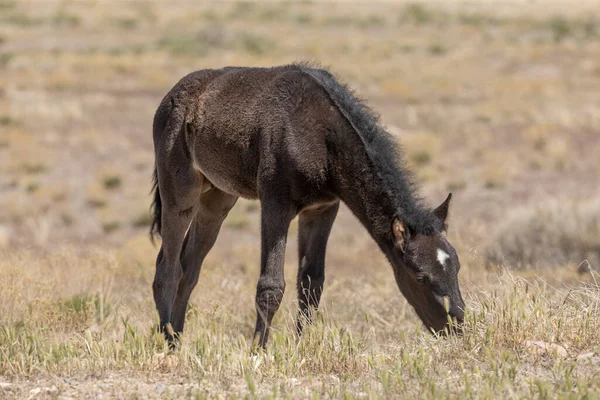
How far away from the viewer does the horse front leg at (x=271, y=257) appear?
6738 mm

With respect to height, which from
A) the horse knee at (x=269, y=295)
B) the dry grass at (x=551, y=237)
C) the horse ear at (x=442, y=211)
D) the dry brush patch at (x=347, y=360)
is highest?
the horse ear at (x=442, y=211)

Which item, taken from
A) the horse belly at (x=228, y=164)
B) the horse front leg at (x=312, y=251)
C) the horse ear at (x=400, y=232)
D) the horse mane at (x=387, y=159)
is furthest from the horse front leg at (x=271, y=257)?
the horse ear at (x=400, y=232)

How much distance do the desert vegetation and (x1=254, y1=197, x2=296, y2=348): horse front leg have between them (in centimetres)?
Answer: 22

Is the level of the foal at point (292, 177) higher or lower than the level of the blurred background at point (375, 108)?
higher

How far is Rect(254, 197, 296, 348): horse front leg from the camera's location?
6.74 m

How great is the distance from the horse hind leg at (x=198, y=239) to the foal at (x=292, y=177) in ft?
0.10

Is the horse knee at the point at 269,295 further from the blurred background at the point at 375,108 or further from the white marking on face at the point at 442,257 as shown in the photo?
the blurred background at the point at 375,108

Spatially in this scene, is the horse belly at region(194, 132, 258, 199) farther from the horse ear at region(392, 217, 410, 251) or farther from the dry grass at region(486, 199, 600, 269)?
the dry grass at region(486, 199, 600, 269)

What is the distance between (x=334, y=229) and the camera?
62.2 feet

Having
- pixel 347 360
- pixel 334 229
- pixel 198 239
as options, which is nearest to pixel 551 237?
pixel 334 229

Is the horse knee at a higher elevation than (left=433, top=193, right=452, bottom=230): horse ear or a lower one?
lower

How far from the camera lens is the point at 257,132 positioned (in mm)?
7059

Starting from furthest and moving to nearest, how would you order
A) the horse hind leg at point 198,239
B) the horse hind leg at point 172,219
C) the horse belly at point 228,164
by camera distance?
the horse hind leg at point 198,239 < the horse hind leg at point 172,219 < the horse belly at point 228,164

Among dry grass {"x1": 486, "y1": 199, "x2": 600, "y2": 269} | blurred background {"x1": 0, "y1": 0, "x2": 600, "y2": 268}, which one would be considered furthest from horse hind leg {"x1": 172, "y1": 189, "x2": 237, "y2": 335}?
dry grass {"x1": 486, "y1": 199, "x2": 600, "y2": 269}
